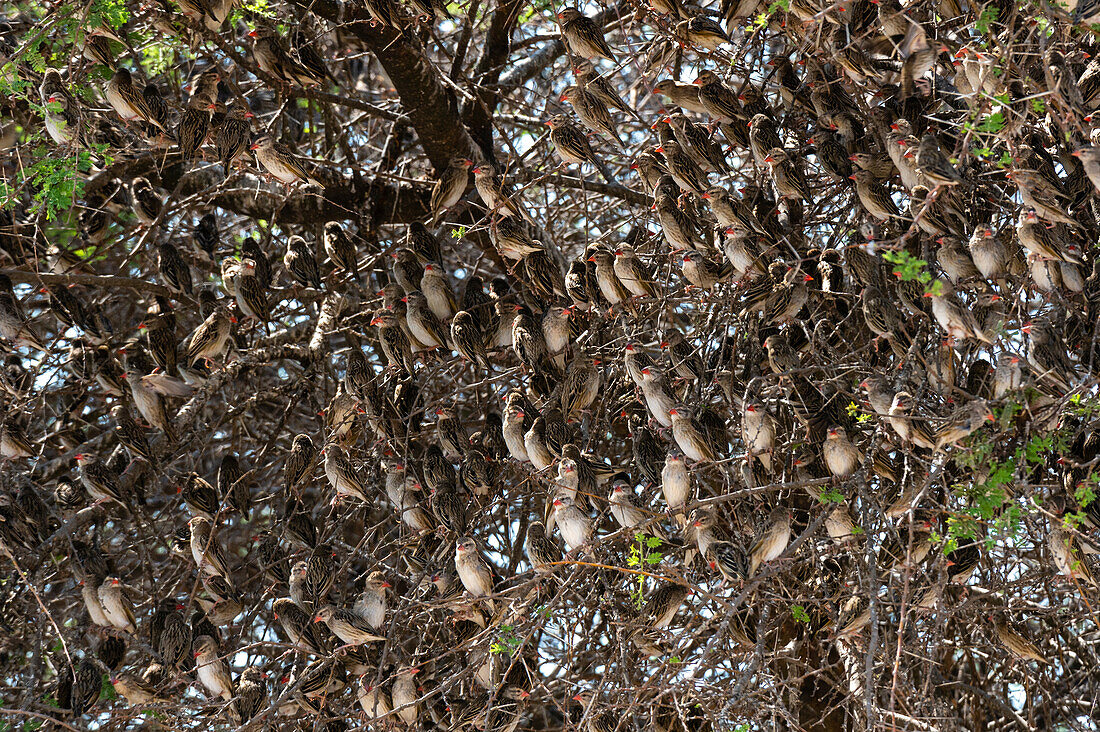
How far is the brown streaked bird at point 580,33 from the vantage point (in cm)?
463

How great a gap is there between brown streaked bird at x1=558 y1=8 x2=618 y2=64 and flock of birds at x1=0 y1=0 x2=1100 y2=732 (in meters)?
0.02

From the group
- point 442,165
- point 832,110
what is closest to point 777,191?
point 832,110

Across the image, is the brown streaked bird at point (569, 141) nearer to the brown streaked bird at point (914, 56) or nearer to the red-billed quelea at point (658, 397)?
the red-billed quelea at point (658, 397)

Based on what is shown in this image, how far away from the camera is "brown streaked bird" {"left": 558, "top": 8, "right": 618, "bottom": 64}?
463cm

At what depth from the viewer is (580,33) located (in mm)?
4648

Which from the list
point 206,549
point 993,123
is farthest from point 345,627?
point 993,123

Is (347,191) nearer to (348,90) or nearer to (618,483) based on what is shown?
(348,90)

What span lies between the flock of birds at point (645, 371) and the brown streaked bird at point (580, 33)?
15 millimetres

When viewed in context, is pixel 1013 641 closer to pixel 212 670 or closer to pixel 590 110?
pixel 590 110

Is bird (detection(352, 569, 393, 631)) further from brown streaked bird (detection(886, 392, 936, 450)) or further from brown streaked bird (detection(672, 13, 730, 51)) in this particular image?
brown streaked bird (detection(672, 13, 730, 51))

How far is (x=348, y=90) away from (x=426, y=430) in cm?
254

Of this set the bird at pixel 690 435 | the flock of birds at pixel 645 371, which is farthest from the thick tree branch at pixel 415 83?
the bird at pixel 690 435

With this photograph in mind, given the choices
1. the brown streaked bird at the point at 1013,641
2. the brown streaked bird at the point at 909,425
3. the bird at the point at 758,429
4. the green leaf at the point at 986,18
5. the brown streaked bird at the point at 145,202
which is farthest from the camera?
the brown streaked bird at the point at 145,202

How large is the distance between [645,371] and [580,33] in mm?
1608
